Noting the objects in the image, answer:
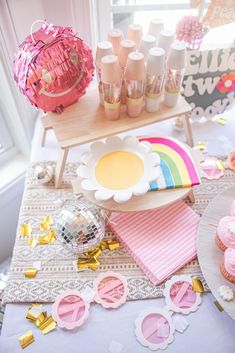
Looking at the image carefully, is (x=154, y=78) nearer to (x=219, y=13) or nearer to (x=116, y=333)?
(x=219, y=13)

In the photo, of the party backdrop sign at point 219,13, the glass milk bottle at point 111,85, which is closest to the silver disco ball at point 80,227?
the glass milk bottle at point 111,85

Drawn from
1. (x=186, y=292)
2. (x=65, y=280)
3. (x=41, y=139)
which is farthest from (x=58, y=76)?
(x=186, y=292)

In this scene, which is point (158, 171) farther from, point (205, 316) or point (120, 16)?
point (120, 16)

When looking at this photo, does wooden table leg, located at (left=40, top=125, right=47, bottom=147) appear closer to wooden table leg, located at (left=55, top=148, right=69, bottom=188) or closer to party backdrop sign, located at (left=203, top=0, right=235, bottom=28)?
wooden table leg, located at (left=55, top=148, right=69, bottom=188)

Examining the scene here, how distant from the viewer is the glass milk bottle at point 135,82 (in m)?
0.73

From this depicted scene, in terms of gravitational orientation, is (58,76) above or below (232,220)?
above

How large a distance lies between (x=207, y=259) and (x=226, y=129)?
19.1 inches

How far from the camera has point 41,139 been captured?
3.21 ft

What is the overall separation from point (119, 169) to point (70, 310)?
1.07ft

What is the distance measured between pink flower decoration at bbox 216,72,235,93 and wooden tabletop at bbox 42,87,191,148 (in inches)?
6.7

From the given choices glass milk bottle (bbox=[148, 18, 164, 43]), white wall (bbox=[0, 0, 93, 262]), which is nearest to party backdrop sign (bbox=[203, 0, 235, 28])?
glass milk bottle (bbox=[148, 18, 164, 43])

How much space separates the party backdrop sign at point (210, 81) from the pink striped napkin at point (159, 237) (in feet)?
1.13

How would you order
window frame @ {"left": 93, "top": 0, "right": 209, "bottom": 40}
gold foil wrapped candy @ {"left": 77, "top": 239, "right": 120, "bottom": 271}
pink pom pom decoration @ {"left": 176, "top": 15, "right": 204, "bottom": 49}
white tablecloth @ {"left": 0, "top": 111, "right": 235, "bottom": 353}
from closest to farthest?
1. white tablecloth @ {"left": 0, "top": 111, "right": 235, "bottom": 353}
2. gold foil wrapped candy @ {"left": 77, "top": 239, "right": 120, "bottom": 271}
3. pink pom pom decoration @ {"left": 176, "top": 15, "right": 204, "bottom": 49}
4. window frame @ {"left": 93, "top": 0, "right": 209, "bottom": 40}

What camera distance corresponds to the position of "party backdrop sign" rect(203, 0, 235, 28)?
86cm
